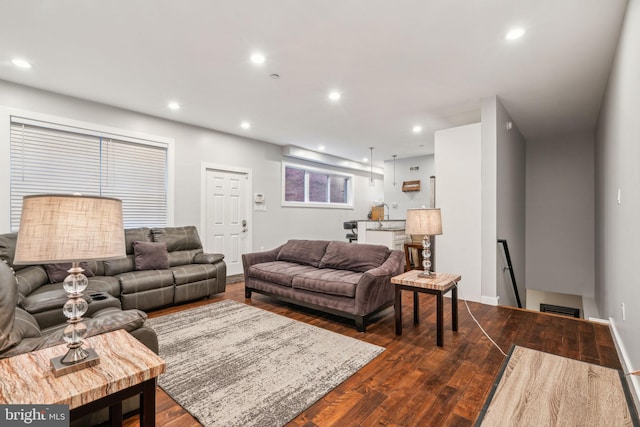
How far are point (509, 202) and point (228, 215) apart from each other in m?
4.74

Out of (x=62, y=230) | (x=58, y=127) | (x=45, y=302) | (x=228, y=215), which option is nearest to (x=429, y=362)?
(x=62, y=230)

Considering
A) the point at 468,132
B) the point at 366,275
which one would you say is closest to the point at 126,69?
the point at 366,275

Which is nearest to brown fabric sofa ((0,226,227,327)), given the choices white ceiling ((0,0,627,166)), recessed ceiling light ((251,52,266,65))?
white ceiling ((0,0,627,166))

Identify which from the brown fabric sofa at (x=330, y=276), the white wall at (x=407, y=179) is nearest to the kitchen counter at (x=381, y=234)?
the white wall at (x=407, y=179)

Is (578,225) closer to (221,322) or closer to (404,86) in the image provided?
(404,86)

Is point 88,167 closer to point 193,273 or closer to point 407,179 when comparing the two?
point 193,273

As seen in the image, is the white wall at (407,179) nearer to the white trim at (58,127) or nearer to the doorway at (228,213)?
the doorway at (228,213)

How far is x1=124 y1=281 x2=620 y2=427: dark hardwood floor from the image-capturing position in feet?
5.92

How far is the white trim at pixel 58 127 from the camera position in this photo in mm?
3498

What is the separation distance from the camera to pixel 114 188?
438cm

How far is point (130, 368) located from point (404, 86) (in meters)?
3.68

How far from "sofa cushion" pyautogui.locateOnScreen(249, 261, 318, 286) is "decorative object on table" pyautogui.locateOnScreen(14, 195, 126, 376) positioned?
8.50 feet

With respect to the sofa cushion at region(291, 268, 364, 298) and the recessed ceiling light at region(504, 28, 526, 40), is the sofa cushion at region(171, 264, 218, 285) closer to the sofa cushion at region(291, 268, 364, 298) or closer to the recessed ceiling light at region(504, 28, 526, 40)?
the sofa cushion at region(291, 268, 364, 298)

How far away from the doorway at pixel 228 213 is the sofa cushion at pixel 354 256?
241cm
